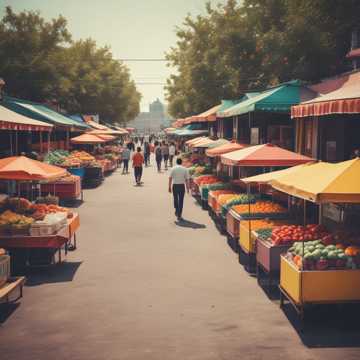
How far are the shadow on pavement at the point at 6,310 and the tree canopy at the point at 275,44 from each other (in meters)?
15.9

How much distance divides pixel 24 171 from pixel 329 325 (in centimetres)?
625

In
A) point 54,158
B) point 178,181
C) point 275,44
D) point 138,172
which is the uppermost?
point 275,44

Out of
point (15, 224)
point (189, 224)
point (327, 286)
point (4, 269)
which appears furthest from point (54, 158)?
point (327, 286)

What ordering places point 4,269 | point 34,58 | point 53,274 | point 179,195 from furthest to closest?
1. point 34,58
2. point 179,195
3. point 53,274
4. point 4,269

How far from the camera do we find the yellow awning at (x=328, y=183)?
5676 mm

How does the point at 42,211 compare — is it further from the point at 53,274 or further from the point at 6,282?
the point at 6,282

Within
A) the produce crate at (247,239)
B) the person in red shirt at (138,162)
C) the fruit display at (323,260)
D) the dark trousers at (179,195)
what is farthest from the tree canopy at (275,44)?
the fruit display at (323,260)

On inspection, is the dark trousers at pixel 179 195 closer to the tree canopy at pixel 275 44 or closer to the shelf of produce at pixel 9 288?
the shelf of produce at pixel 9 288

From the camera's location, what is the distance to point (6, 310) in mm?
7070

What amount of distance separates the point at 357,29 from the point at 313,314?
50.3 ft

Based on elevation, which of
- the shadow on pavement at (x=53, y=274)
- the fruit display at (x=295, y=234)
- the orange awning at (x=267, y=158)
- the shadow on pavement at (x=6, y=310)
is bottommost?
the shadow on pavement at (x=53, y=274)

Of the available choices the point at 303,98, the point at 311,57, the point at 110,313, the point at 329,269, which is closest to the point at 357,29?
the point at 311,57

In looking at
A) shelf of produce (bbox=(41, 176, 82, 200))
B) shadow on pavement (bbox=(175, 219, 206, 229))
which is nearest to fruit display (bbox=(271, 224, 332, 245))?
shadow on pavement (bbox=(175, 219, 206, 229))

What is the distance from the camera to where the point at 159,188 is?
2342 centimetres
